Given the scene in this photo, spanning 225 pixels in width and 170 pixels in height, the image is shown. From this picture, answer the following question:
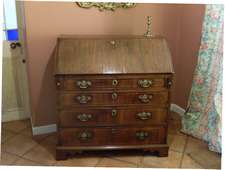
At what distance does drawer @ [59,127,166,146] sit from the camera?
2.52 meters

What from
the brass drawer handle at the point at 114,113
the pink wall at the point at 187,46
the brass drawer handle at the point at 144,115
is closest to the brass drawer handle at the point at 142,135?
the brass drawer handle at the point at 144,115

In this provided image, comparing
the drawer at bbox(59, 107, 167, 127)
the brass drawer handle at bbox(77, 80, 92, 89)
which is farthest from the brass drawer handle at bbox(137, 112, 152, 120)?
the brass drawer handle at bbox(77, 80, 92, 89)

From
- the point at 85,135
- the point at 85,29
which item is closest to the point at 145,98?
the point at 85,135

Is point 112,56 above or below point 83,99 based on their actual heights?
above

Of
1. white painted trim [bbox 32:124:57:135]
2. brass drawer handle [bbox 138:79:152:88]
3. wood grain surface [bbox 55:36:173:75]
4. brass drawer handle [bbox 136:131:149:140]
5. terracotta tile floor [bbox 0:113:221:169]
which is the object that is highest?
wood grain surface [bbox 55:36:173:75]

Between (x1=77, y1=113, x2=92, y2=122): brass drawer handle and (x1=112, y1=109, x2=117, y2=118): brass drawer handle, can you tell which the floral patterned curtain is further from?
(x1=77, y1=113, x2=92, y2=122): brass drawer handle

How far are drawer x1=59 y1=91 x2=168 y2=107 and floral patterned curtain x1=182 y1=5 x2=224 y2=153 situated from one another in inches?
20.8

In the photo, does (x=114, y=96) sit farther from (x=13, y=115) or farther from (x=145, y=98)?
(x=13, y=115)

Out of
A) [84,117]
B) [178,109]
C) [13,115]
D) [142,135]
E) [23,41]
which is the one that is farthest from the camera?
[178,109]

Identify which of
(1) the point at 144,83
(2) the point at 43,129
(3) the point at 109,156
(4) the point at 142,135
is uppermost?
(1) the point at 144,83

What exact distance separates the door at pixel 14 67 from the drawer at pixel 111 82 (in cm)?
→ 79

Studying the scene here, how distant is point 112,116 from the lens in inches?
97.8

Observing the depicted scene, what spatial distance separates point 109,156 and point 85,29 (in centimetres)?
122

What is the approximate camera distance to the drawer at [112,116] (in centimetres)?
246
